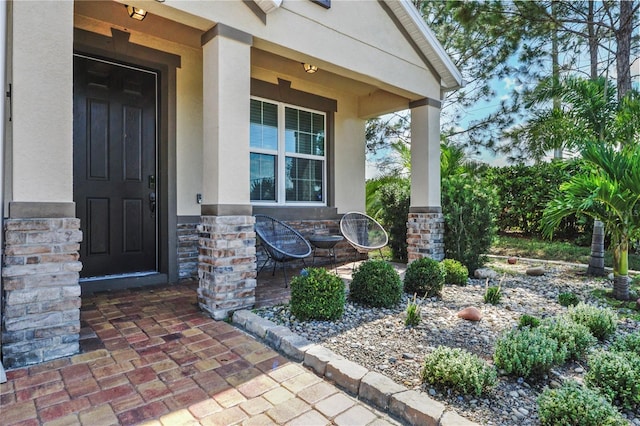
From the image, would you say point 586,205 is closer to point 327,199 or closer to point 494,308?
point 494,308

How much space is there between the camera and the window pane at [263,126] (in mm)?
4980

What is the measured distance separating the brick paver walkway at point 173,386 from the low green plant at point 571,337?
1400 mm

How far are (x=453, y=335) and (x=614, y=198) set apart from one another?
240 cm

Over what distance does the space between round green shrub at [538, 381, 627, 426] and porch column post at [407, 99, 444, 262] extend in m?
3.41

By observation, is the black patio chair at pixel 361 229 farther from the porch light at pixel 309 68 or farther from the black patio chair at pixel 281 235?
the porch light at pixel 309 68

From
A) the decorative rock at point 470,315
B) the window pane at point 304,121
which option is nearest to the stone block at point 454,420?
the decorative rock at point 470,315

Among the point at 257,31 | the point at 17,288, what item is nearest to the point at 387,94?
the point at 257,31

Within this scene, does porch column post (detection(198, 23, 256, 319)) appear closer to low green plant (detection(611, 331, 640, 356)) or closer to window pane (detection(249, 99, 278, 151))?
window pane (detection(249, 99, 278, 151))

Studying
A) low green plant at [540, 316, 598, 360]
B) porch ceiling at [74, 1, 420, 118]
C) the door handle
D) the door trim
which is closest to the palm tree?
low green plant at [540, 316, 598, 360]

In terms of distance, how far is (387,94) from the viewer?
5637 millimetres

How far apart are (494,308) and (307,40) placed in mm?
3294

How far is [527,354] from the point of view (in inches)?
82.3

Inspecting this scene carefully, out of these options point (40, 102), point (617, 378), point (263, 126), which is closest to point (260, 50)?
point (263, 126)

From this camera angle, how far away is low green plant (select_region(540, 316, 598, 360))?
7.76 ft
